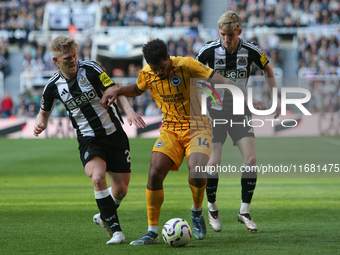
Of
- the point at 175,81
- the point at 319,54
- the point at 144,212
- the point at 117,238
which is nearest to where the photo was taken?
the point at 117,238

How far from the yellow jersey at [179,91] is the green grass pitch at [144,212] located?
123cm

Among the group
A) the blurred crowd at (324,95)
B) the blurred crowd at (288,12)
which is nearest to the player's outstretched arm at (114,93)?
the blurred crowd at (324,95)

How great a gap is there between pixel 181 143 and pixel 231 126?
A: 978mm

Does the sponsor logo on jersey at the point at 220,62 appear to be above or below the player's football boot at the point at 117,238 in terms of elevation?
above

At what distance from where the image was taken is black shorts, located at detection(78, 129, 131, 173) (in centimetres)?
502

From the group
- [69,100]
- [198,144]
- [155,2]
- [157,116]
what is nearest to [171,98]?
[198,144]

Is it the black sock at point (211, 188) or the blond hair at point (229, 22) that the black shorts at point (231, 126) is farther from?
the blond hair at point (229, 22)

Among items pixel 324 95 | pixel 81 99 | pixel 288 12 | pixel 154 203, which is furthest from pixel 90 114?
pixel 288 12

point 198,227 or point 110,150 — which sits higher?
point 110,150

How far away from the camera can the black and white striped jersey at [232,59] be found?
18.5 ft

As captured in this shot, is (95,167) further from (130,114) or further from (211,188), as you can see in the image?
(211,188)

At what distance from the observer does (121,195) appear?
5312 millimetres

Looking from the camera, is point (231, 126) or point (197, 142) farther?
point (231, 126)

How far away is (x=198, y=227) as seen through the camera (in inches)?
201
